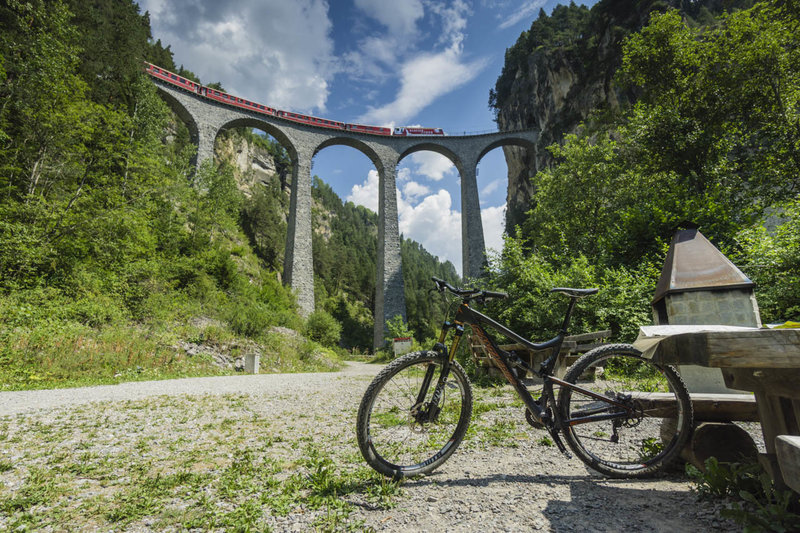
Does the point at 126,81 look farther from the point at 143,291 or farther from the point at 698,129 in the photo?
the point at 698,129

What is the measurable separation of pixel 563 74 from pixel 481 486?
34.2 m

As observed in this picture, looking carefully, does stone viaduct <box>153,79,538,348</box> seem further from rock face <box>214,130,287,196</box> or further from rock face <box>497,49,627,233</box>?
rock face <box>214,130,287,196</box>

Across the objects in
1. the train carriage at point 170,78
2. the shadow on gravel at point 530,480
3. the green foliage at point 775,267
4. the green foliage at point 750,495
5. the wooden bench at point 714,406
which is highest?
the train carriage at point 170,78

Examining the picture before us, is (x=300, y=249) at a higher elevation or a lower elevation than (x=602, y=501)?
higher

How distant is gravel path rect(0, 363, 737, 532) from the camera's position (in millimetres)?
1524

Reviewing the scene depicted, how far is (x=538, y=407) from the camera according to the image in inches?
85.9

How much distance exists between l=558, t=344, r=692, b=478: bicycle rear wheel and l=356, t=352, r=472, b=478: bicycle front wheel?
2.22ft

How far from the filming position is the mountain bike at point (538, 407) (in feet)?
6.66

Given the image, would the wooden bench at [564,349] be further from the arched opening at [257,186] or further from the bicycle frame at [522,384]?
the arched opening at [257,186]

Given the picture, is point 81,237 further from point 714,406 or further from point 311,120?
point 311,120

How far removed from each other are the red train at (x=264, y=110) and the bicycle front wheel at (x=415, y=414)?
2616cm

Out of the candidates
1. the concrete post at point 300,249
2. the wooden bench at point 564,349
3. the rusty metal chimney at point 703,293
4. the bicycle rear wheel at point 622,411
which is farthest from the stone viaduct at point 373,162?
the bicycle rear wheel at point 622,411

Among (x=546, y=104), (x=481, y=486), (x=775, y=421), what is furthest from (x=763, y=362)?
(x=546, y=104)

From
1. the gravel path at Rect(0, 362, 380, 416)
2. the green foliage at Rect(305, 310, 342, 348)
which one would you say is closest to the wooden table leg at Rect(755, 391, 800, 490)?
the gravel path at Rect(0, 362, 380, 416)
